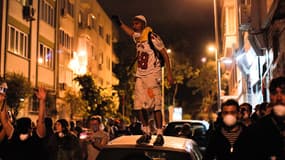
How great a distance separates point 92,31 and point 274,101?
43.7 metres

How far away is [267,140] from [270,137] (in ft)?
0.12

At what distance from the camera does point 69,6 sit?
39.6m

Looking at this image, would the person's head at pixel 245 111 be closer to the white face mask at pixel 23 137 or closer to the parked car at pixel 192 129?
the white face mask at pixel 23 137

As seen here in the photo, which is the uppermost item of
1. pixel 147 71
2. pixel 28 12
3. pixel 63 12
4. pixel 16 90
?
pixel 63 12

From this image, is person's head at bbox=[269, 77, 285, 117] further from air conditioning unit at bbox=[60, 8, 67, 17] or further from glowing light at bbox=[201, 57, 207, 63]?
glowing light at bbox=[201, 57, 207, 63]

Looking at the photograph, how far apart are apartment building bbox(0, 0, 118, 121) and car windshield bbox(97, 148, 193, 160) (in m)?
20.4

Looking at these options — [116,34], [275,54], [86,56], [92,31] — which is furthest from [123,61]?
[275,54]

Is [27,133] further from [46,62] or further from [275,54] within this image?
[46,62]

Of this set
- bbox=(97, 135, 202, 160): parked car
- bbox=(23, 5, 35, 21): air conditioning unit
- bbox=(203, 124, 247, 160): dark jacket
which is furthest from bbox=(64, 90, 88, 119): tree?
bbox=(203, 124, 247, 160): dark jacket

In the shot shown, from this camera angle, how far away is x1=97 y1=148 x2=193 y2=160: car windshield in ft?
19.5

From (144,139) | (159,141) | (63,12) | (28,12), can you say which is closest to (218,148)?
(159,141)

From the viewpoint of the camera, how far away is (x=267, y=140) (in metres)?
4.13

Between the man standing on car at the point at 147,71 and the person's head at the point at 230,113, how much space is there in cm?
248

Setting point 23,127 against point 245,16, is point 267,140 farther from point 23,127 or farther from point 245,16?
point 245,16
